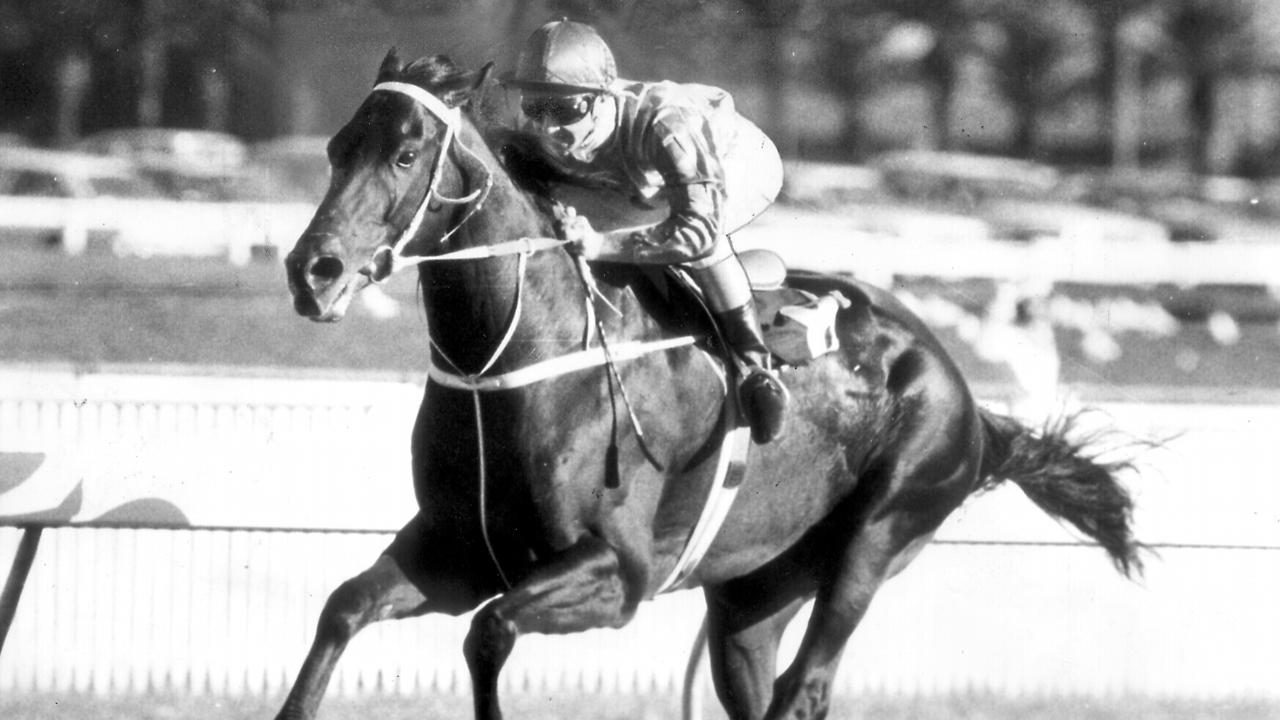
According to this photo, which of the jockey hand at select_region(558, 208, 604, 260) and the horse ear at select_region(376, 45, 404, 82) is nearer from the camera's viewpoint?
the horse ear at select_region(376, 45, 404, 82)

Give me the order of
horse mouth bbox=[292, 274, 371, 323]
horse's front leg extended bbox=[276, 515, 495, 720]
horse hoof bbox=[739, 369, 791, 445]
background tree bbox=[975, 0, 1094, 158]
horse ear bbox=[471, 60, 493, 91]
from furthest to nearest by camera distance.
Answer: background tree bbox=[975, 0, 1094, 158], horse hoof bbox=[739, 369, 791, 445], horse ear bbox=[471, 60, 493, 91], horse's front leg extended bbox=[276, 515, 495, 720], horse mouth bbox=[292, 274, 371, 323]

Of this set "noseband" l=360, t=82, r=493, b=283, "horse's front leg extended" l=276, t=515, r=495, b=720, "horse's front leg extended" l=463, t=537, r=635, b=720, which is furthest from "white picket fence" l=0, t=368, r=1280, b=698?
"noseband" l=360, t=82, r=493, b=283

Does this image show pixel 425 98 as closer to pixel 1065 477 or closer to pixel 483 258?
pixel 483 258

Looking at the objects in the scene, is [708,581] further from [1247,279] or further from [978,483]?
[1247,279]

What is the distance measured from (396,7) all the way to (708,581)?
14.9 feet

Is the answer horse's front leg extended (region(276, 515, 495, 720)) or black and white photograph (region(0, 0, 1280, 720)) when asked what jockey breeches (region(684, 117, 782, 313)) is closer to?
black and white photograph (region(0, 0, 1280, 720))

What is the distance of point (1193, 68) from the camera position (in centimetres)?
2053

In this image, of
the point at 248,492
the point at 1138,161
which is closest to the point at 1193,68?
the point at 1138,161

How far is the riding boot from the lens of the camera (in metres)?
4.11

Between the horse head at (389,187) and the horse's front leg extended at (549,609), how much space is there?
661 millimetres

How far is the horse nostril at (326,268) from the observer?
10.7ft

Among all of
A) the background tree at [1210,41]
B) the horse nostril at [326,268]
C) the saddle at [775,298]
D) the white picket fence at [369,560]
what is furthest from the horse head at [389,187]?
the background tree at [1210,41]

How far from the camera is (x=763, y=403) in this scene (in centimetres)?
412

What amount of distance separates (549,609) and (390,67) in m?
1.08
